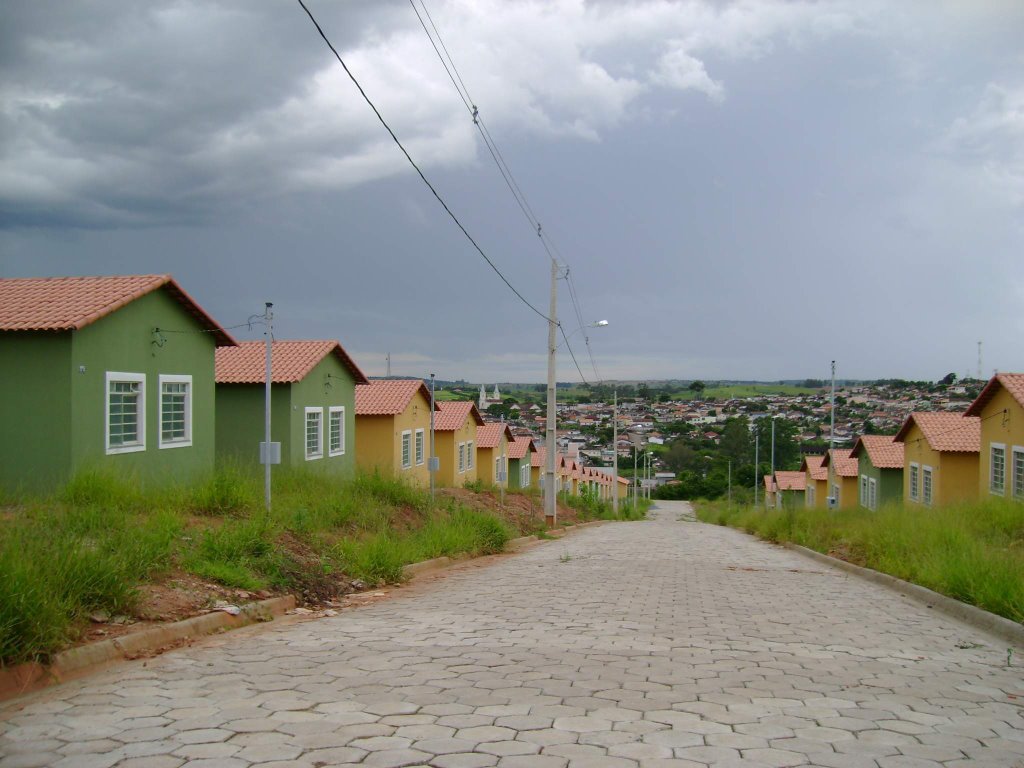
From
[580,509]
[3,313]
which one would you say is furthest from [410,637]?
[580,509]

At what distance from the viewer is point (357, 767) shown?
4539mm

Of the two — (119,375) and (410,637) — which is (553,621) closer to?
(410,637)

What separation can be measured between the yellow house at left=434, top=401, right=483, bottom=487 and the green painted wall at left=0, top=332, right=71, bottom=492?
2351 centimetres

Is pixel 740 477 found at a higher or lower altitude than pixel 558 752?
lower

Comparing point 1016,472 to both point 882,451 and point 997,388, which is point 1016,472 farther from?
point 882,451

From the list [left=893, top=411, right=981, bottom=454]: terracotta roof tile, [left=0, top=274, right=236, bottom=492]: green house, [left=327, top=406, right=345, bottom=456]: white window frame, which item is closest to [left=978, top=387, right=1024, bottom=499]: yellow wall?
[left=893, top=411, right=981, bottom=454]: terracotta roof tile

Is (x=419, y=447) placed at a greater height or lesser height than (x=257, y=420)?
lesser

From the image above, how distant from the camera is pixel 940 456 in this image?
Result: 103ft

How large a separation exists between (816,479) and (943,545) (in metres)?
44.4

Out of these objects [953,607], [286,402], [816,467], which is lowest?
[816,467]

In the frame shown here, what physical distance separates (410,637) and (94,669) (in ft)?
8.94

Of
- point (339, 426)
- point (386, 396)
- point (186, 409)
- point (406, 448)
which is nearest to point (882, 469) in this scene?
point (406, 448)

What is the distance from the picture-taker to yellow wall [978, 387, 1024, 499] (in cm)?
2456

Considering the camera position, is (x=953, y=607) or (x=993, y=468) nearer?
(x=953, y=607)
